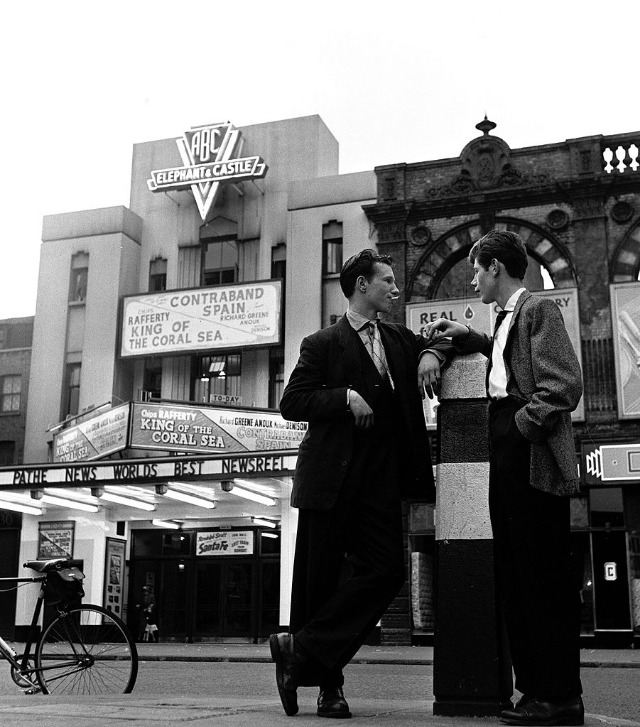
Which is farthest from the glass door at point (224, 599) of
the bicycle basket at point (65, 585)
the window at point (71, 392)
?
the bicycle basket at point (65, 585)

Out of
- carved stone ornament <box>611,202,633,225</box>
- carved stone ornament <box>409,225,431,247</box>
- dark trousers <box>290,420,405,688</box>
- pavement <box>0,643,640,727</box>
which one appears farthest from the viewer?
carved stone ornament <box>409,225,431,247</box>

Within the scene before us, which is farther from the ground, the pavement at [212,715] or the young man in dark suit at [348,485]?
the young man in dark suit at [348,485]

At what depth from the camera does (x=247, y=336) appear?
2769 centimetres

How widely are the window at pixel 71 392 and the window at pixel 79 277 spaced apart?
2.13 meters

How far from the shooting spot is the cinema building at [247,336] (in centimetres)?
2394

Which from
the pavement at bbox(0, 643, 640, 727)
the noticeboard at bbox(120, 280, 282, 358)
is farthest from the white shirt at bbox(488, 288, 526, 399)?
the noticeboard at bbox(120, 280, 282, 358)

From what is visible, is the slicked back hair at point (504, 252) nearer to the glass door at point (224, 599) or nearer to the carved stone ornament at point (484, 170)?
the carved stone ornament at point (484, 170)

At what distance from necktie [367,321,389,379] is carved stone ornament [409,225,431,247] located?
21.9 metres

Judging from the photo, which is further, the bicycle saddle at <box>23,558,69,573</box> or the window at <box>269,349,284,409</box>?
the window at <box>269,349,284,409</box>

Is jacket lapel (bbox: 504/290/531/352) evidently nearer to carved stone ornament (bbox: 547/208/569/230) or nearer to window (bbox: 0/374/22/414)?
carved stone ornament (bbox: 547/208/569/230)

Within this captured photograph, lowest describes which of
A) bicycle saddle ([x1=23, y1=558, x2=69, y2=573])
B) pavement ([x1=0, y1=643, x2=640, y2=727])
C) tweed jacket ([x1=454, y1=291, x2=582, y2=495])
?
pavement ([x1=0, y1=643, x2=640, y2=727])

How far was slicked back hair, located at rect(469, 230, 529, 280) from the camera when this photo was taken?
4633 millimetres

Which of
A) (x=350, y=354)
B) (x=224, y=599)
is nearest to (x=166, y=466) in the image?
(x=224, y=599)

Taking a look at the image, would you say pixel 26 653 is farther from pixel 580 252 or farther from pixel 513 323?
pixel 580 252
